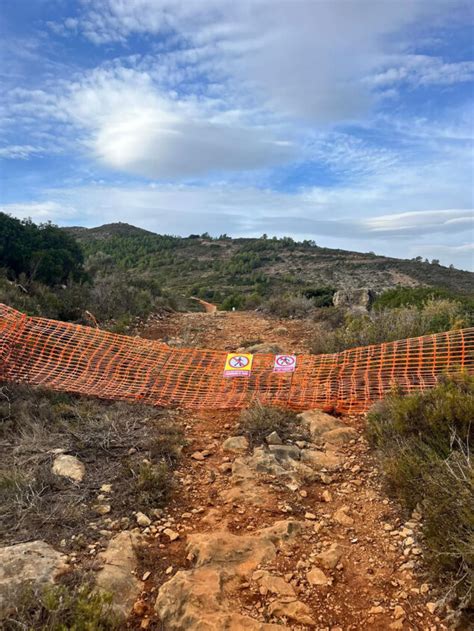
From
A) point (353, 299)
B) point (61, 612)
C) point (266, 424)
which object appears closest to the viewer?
point (61, 612)

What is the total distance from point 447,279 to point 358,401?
90.4ft

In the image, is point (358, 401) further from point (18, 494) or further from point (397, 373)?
point (18, 494)

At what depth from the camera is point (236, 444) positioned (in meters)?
4.10

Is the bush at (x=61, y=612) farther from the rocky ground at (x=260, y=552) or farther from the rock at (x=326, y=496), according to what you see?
the rock at (x=326, y=496)

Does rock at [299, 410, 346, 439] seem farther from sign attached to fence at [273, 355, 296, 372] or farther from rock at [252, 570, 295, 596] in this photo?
rock at [252, 570, 295, 596]

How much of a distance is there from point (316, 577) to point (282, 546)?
305 millimetres

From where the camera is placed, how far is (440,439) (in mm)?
3281

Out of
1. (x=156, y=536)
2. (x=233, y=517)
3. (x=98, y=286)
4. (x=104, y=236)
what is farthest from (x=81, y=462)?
(x=104, y=236)

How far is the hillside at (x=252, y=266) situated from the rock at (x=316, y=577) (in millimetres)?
20316

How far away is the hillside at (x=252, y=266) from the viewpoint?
28.3 meters

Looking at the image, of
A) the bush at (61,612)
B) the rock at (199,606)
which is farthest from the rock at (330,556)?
the bush at (61,612)

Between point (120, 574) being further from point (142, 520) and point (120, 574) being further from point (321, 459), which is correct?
point (321, 459)

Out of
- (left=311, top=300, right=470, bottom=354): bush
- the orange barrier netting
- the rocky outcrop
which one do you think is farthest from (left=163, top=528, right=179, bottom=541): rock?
(left=311, top=300, right=470, bottom=354): bush

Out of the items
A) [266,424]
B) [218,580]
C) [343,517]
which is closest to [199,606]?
[218,580]
